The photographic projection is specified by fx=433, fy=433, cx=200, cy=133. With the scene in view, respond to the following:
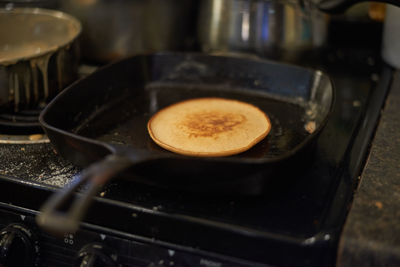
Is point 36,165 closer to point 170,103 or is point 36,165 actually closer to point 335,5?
point 170,103

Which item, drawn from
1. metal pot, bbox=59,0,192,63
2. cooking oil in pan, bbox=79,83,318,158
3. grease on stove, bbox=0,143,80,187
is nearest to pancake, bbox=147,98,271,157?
cooking oil in pan, bbox=79,83,318,158

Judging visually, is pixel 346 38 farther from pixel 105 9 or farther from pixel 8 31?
pixel 8 31

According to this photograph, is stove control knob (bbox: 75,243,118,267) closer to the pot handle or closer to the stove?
the stove

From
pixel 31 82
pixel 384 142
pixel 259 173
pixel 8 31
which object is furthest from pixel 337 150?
pixel 8 31

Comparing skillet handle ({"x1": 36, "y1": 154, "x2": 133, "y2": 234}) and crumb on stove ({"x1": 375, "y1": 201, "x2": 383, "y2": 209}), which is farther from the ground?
skillet handle ({"x1": 36, "y1": 154, "x2": 133, "y2": 234})

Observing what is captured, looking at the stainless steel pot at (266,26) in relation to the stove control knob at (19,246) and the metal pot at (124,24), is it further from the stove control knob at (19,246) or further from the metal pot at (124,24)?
the stove control knob at (19,246)

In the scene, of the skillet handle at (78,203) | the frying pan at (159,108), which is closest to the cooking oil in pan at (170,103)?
the frying pan at (159,108)
